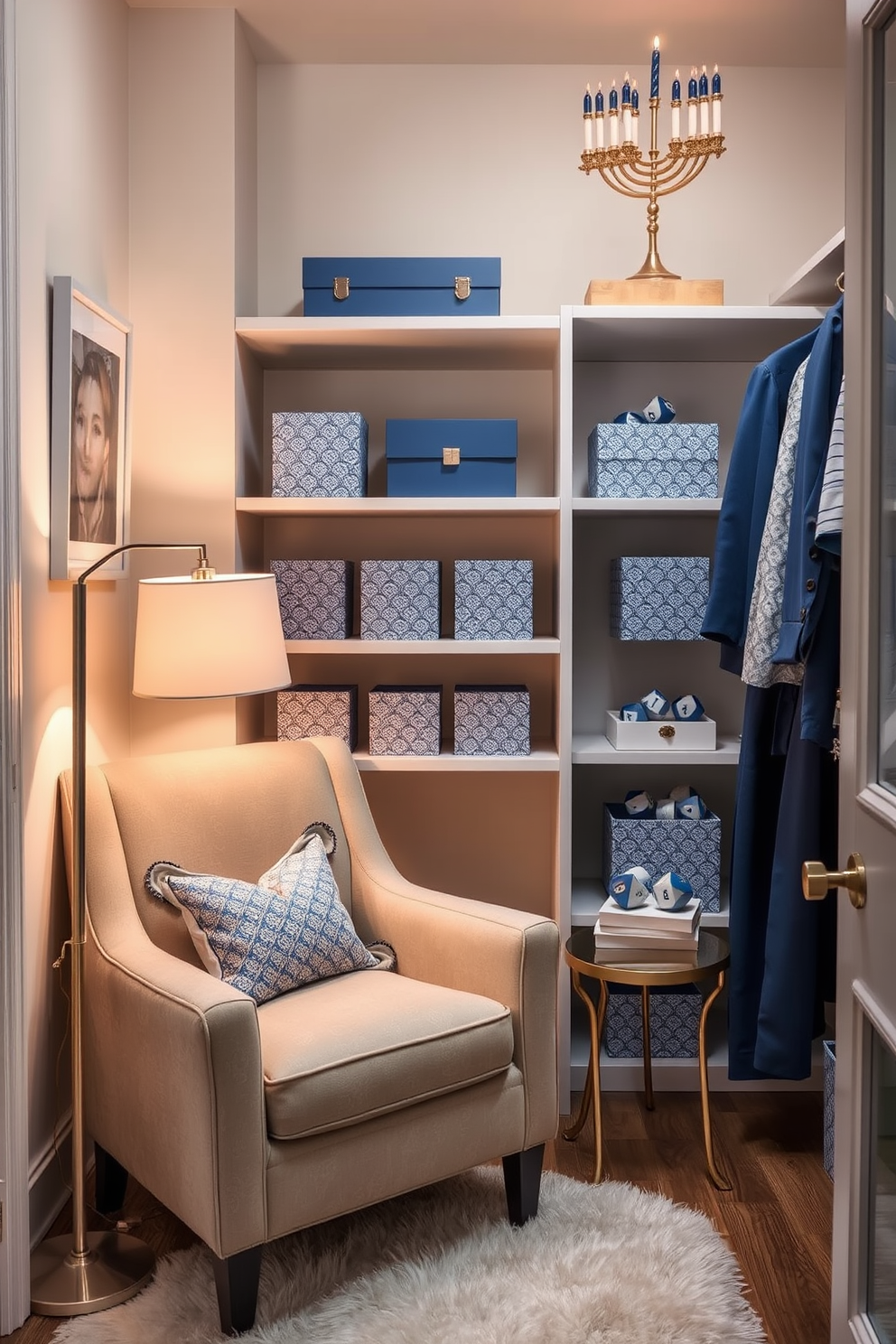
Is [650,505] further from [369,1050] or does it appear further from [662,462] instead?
[369,1050]

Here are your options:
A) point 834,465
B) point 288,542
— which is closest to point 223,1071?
point 834,465

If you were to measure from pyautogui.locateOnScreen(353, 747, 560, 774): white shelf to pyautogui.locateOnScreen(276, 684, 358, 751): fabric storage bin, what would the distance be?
10 centimetres

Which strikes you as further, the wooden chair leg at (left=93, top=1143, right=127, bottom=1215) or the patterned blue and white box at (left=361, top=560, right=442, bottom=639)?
the patterned blue and white box at (left=361, top=560, right=442, bottom=639)

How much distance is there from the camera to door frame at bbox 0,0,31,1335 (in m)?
1.93

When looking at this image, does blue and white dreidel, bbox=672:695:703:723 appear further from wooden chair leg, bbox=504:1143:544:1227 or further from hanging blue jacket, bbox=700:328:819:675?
wooden chair leg, bbox=504:1143:544:1227

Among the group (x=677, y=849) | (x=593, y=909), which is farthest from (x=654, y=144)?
(x=593, y=909)

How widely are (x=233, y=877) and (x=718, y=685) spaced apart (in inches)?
58.8

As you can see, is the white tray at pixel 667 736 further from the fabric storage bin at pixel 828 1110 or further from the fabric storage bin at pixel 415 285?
the fabric storage bin at pixel 415 285

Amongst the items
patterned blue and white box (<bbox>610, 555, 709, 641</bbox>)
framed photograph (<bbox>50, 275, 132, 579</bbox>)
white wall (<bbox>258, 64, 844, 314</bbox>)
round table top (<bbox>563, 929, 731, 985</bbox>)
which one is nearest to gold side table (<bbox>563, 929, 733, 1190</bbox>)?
round table top (<bbox>563, 929, 731, 985</bbox>)

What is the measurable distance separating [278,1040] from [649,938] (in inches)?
35.6

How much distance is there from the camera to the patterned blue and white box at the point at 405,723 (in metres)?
2.85

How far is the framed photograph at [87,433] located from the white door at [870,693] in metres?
1.48

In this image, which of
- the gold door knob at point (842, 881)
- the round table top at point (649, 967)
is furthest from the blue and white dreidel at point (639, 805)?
the gold door knob at point (842, 881)

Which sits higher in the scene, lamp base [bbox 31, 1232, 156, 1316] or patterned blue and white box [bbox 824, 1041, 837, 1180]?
patterned blue and white box [bbox 824, 1041, 837, 1180]
